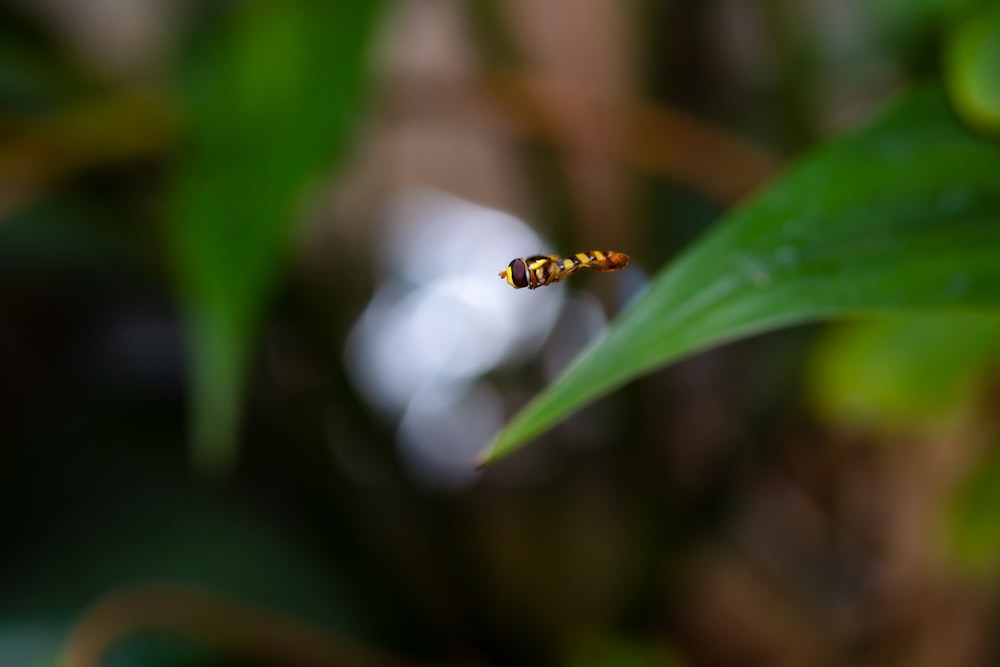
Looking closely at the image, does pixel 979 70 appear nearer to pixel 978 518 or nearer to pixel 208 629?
pixel 978 518

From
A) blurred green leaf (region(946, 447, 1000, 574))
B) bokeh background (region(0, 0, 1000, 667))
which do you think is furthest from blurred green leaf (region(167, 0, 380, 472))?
blurred green leaf (region(946, 447, 1000, 574))

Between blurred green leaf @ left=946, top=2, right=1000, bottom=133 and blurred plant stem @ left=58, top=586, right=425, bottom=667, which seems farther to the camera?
blurred plant stem @ left=58, top=586, right=425, bottom=667

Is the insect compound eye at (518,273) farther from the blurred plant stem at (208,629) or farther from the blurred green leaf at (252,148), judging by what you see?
the blurred plant stem at (208,629)

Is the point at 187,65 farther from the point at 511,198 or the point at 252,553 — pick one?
the point at 511,198

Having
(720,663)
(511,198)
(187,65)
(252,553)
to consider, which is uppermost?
(511,198)

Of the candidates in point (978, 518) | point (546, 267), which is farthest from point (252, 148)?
point (978, 518)

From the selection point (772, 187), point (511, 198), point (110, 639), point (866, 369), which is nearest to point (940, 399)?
point (866, 369)

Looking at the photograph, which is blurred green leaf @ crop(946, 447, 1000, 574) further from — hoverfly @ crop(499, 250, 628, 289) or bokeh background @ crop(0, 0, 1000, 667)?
hoverfly @ crop(499, 250, 628, 289)
